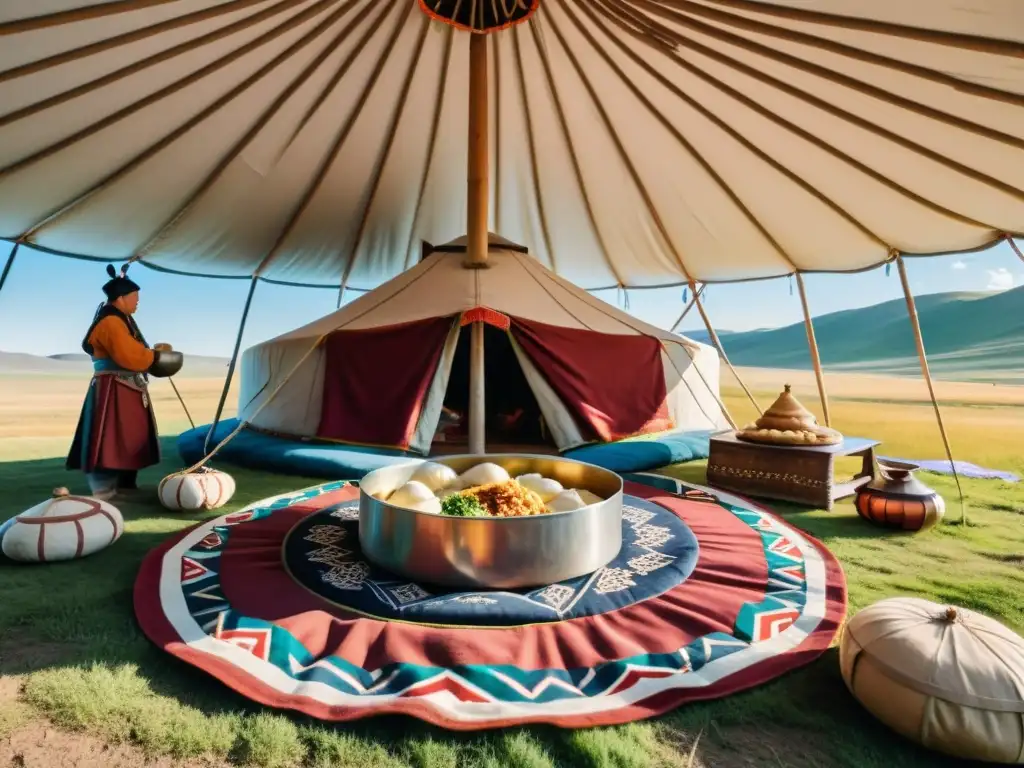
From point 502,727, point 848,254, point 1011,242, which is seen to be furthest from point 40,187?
point 1011,242

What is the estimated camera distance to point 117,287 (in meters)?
3.11

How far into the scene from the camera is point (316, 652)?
147 centimetres

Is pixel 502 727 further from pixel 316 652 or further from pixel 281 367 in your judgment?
pixel 281 367

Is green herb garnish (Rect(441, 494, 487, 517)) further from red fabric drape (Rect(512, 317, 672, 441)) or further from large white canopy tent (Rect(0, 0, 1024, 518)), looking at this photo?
large white canopy tent (Rect(0, 0, 1024, 518))

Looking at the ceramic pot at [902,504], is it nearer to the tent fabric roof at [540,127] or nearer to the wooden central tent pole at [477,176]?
the tent fabric roof at [540,127]

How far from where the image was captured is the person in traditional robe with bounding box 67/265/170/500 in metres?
3.02

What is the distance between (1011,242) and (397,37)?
14.6 ft

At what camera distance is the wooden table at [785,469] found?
3090 mm

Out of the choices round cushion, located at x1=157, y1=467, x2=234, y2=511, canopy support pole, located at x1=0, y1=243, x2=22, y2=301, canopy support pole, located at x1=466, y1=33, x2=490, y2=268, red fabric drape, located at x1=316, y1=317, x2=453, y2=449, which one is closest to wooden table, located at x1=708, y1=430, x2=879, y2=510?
red fabric drape, located at x1=316, y1=317, x2=453, y2=449

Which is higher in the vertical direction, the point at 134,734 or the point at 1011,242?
the point at 1011,242

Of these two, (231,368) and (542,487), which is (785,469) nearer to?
(542,487)

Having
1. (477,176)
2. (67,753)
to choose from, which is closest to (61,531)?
(67,753)

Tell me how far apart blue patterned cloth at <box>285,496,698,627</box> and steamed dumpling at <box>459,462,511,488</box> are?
1.61 feet

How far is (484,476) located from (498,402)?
3326mm
